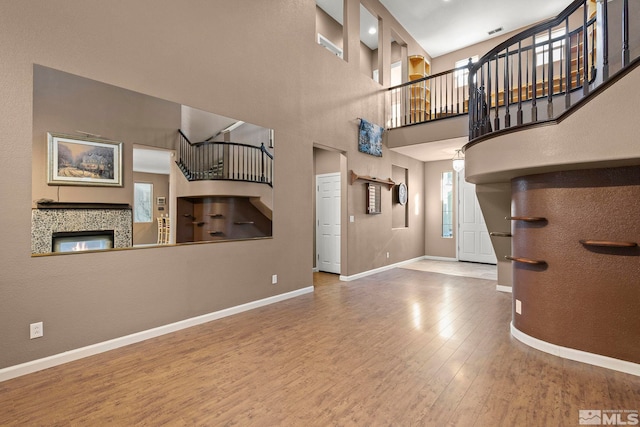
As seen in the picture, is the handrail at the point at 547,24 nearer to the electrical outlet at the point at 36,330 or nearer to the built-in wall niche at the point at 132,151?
the built-in wall niche at the point at 132,151

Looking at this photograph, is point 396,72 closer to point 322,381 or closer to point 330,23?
point 330,23

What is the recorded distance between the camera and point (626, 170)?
248cm

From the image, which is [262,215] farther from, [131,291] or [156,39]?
[156,39]

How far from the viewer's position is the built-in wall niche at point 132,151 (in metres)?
A: 2.57

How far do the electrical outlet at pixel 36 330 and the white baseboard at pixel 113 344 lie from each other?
199mm

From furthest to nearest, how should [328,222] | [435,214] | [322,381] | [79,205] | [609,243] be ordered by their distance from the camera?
[435,214], [328,222], [79,205], [609,243], [322,381]

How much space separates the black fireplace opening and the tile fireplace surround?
0.10ft

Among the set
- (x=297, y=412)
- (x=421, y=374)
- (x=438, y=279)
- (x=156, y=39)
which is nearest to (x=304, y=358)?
(x=297, y=412)

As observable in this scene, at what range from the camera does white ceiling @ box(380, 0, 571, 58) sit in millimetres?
6902

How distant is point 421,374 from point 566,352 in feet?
4.57

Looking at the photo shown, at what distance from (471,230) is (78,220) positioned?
813 cm

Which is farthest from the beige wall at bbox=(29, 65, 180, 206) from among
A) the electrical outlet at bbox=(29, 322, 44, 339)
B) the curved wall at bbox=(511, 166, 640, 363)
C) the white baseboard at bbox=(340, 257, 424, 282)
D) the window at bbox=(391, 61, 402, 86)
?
the window at bbox=(391, 61, 402, 86)

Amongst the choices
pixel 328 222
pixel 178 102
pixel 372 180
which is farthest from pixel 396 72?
pixel 178 102

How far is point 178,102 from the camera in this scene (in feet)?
11.3
